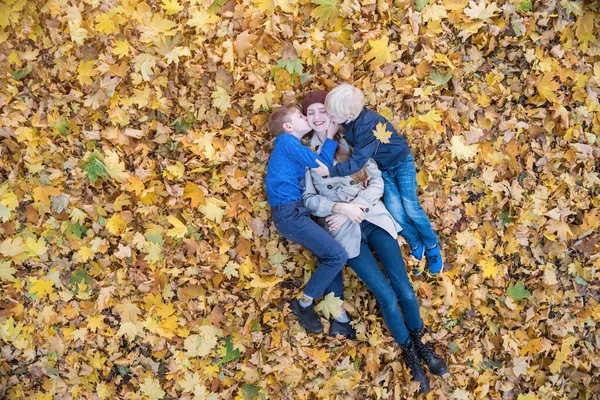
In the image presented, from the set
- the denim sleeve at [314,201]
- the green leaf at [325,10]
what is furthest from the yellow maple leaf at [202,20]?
the denim sleeve at [314,201]

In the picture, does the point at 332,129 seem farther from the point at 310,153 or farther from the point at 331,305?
the point at 331,305

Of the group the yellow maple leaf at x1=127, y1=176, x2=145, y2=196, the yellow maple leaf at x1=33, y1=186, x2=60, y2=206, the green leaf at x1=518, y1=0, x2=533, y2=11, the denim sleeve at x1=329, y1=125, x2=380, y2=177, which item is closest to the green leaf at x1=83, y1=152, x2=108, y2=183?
the yellow maple leaf at x1=127, y1=176, x2=145, y2=196

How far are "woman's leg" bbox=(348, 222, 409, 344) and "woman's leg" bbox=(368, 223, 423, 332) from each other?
66 millimetres

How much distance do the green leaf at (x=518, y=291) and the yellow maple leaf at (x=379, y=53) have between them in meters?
2.27

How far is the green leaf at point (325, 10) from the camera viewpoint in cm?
405

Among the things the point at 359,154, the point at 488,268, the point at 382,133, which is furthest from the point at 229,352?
the point at 488,268

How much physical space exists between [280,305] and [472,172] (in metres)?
2.04

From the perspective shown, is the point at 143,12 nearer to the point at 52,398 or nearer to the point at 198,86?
the point at 198,86

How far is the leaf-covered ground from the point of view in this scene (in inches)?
161

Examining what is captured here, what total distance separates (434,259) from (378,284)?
0.55 m

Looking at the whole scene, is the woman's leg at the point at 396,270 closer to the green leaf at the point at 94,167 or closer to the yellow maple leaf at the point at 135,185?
the yellow maple leaf at the point at 135,185

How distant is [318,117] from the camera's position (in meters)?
3.77

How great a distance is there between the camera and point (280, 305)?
4285mm

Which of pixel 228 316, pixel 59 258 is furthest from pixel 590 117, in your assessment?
pixel 59 258
